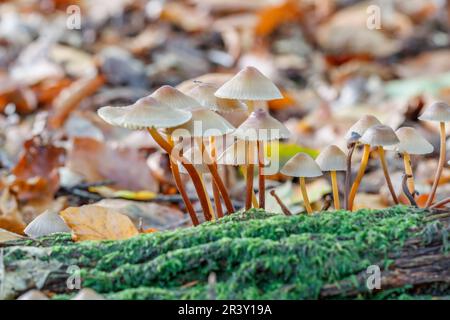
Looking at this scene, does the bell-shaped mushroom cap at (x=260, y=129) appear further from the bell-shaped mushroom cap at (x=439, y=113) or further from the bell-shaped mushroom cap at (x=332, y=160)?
the bell-shaped mushroom cap at (x=439, y=113)

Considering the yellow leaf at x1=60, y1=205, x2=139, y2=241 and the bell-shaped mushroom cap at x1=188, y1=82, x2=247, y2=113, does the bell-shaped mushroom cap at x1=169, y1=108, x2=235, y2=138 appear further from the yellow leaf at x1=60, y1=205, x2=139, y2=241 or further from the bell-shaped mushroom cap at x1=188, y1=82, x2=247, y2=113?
the yellow leaf at x1=60, y1=205, x2=139, y2=241

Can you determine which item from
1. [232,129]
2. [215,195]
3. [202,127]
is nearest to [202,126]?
[202,127]

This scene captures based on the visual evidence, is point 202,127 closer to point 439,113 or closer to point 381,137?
point 381,137

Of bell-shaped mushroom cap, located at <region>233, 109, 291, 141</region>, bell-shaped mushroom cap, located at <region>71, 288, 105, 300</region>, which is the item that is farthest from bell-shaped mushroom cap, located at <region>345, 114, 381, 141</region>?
bell-shaped mushroom cap, located at <region>71, 288, 105, 300</region>

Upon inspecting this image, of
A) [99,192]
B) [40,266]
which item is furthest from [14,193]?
[40,266]

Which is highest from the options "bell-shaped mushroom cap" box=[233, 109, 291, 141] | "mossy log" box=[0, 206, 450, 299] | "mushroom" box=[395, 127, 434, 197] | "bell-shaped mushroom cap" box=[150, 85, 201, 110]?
"bell-shaped mushroom cap" box=[150, 85, 201, 110]
